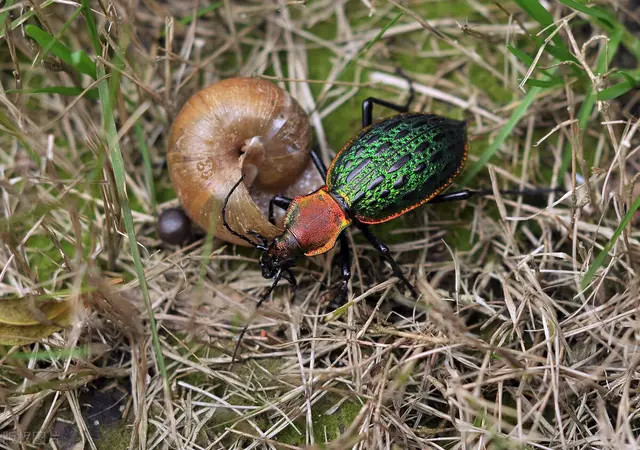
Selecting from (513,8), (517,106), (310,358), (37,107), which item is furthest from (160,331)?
(513,8)

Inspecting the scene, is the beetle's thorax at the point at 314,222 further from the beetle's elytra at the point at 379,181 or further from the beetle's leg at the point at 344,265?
the beetle's leg at the point at 344,265

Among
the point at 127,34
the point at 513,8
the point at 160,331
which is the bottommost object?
the point at 160,331

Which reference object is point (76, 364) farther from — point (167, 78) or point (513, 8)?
point (513, 8)

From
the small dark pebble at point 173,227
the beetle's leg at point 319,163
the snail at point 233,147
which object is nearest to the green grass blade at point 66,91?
the snail at point 233,147

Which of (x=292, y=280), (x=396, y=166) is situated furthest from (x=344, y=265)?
(x=396, y=166)

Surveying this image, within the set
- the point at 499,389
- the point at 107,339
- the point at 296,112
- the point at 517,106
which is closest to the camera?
the point at 499,389

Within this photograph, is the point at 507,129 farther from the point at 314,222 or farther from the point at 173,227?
the point at 173,227

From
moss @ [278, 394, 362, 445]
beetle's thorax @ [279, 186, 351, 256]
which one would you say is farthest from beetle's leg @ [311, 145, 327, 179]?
moss @ [278, 394, 362, 445]
